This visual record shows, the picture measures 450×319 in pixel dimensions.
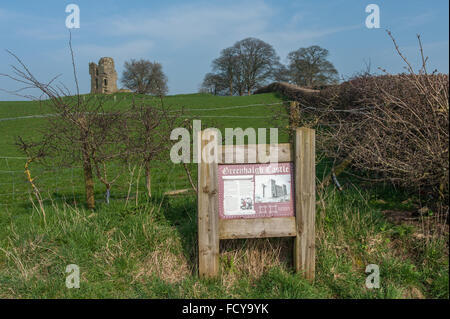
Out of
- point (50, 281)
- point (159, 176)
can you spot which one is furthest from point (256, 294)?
point (159, 176)

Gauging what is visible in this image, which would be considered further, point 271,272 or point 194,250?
point 194,250

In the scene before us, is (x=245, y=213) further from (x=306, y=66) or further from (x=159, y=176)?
(x=306, y=66)

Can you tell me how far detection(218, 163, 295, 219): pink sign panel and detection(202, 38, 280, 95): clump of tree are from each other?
41.7 meters

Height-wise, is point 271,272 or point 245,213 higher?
point 245,213

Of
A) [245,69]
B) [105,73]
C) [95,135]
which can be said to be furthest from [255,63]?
[95,135]

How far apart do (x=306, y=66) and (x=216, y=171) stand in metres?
36.5

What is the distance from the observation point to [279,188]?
3.48 meters

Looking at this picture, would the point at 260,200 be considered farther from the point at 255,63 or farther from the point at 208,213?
the point at 255,63

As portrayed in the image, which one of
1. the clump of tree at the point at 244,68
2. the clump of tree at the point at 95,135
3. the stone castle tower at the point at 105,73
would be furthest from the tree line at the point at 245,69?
the clump of tree at the point at 95,135

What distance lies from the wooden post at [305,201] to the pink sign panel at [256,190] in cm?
9

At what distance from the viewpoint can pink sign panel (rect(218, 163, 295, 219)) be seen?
3.44m

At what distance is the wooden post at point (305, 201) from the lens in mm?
3428

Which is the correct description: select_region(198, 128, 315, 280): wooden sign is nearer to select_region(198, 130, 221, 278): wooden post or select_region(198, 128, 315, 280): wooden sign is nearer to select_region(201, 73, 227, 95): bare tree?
select_region(198, 130, 221, 278): wooden post
